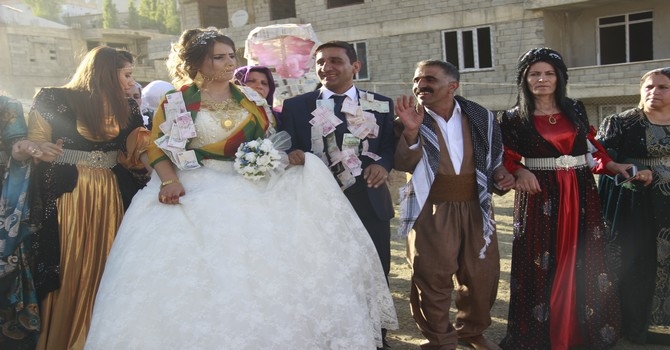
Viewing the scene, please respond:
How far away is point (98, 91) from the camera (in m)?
3.97

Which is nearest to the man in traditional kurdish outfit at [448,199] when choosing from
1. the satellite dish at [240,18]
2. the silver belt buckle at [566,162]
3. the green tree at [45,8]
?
the silver belt buckle at [566,162]

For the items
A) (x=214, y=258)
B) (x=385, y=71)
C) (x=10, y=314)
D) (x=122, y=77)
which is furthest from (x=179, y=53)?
(x=385, y=71)

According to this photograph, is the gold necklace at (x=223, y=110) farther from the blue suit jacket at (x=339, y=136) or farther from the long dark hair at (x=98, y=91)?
the long dark hair at (x=98, y=91)

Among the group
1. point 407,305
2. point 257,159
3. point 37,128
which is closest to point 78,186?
point 37,128

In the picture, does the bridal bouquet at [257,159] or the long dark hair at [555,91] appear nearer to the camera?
the bridal bouquet at [257,159]

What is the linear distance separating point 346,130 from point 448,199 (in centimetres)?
79

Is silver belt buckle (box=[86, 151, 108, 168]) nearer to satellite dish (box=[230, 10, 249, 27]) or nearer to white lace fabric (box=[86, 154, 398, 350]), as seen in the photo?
white lace fabric (box=[86, 154, 398, 350])

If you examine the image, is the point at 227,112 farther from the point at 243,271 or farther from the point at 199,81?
the point at 243,271

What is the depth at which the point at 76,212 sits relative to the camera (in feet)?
13.0

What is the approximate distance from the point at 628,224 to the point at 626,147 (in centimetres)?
53

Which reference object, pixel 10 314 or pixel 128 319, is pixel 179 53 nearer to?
pixel 128 319

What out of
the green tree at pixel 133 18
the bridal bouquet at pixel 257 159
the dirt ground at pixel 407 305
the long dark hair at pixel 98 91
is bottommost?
the dirt ground at pixel 407 305

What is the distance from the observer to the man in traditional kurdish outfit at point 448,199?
13.1 feet

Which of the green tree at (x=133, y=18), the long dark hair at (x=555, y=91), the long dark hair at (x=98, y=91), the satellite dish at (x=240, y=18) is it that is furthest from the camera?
the green tree at (x=133, y=18)
